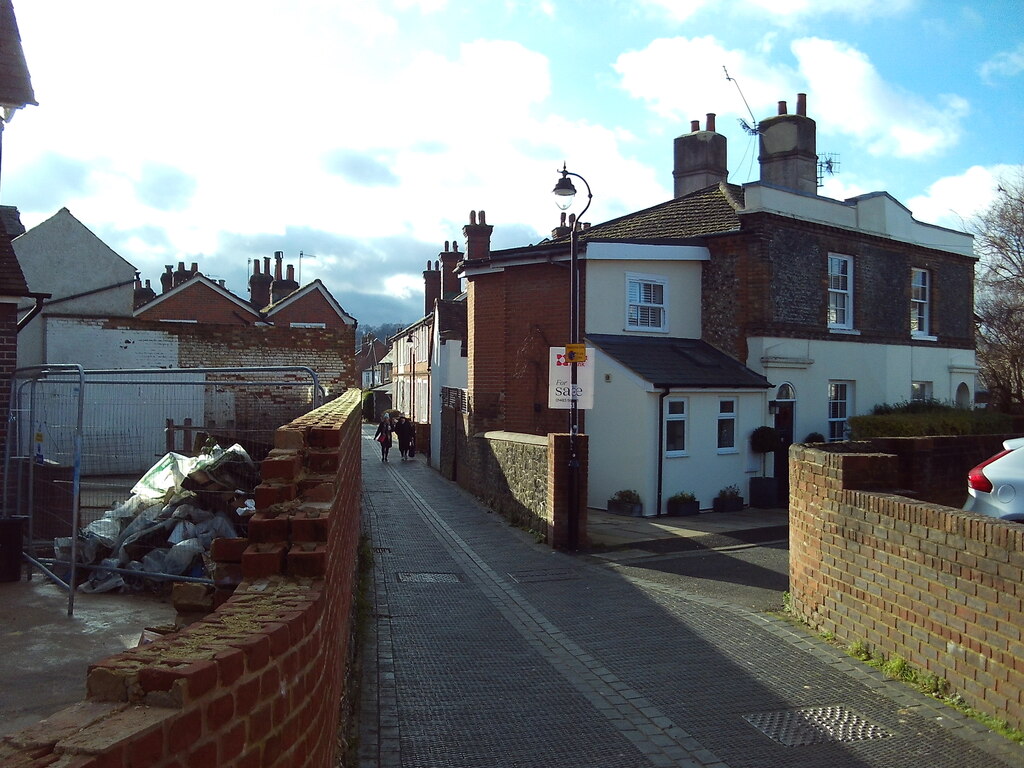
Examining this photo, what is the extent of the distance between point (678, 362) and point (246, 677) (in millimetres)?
16446

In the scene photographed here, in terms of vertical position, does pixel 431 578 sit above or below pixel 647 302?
below

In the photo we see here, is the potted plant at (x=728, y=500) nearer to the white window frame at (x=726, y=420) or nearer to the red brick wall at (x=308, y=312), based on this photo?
the white window frame at (x=726, y=420)

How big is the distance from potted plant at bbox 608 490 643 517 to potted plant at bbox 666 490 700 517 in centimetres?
69

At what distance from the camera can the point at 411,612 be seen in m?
8.97

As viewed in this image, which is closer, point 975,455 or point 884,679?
point 884,679

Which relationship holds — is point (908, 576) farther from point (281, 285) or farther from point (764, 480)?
point (281, 285)

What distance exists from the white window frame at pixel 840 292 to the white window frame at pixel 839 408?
148 cm

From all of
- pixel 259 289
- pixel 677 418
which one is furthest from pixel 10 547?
pixel 259 289

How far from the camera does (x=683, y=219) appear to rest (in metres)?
21.1

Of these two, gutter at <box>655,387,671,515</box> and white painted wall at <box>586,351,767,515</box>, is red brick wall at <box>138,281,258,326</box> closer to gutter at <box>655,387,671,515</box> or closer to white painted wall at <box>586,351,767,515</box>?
white painted wall at <box>586,351,767,515</box>

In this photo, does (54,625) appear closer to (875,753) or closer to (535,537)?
(875,753)

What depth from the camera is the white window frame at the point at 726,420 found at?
1825 centimetres

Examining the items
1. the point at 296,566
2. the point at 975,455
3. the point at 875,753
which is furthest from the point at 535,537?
the point at 296,566

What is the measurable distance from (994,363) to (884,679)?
28.1 metres
